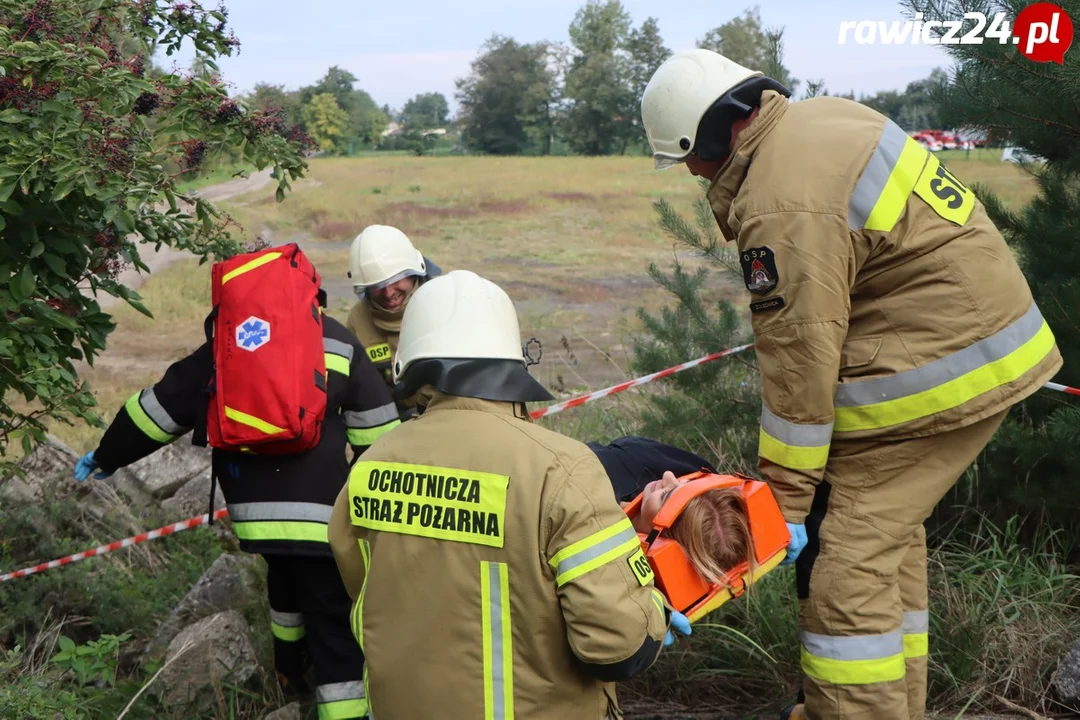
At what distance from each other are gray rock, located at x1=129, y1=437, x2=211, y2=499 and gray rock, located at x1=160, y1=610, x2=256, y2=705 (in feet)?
6.33

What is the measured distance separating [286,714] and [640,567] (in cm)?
197

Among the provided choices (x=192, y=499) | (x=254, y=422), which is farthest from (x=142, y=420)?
(x=192, y=499)

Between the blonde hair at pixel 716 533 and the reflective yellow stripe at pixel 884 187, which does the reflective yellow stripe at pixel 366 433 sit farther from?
the reflective yellow stripe at pixel 884 187

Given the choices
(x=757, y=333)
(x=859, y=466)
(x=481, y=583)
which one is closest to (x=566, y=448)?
(x=481, y=583)

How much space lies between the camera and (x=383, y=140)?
243ft

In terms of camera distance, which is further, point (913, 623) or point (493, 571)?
point (913, 623)

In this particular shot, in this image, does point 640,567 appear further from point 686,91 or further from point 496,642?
point 686,91

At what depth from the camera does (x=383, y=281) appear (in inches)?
172

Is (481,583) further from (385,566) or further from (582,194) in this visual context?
(582,194)

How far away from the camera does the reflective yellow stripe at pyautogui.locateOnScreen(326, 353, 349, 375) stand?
3326 millimetres

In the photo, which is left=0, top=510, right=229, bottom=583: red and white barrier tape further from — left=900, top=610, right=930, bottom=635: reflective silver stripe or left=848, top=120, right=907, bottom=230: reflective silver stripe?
left=848, top=120, right=907, bottom=230: reflective silver stripe

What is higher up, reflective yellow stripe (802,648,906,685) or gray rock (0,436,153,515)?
reflective yellow stripe (802,648,906,685)

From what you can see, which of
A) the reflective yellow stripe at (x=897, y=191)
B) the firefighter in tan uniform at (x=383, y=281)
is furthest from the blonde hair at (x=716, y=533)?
the firefighter in tan uniform at (x=383, y=281)

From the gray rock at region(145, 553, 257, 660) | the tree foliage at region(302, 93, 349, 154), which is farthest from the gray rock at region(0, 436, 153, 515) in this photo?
the tree foliage at region(302, 93, 349, 154)
